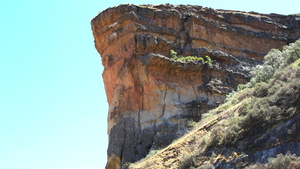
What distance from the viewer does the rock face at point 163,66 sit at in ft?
98.5

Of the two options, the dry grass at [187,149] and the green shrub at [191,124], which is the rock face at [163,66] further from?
the dry grass at [187,149]

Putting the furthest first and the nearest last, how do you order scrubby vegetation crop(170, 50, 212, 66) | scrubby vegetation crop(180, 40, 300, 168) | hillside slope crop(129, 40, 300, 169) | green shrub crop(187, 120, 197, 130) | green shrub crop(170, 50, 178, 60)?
green shrub crop(170, 50, 178, 60) → scrubby vegetation crop(170, 50, 212, 66) → green shrub crop(187, 120, 197, 130) → scrubby vegetation crop(180, 40, 300, 168) → hillside slope crop(129, 40, 300, 169)

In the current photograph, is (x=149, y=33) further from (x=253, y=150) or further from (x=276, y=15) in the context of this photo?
(x=253, y=150)

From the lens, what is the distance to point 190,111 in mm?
31078

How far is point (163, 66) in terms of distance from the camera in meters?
32.5

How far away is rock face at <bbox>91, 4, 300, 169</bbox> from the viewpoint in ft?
98.5

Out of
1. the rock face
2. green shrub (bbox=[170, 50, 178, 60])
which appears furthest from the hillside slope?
green shrub (bbox=[170, 50, 178, 60])

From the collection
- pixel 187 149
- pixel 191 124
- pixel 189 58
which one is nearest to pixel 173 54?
pixel 189 58

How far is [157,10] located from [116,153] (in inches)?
565

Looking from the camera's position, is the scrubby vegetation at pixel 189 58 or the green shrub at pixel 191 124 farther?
the scrubby vegetation at pixel 189 58

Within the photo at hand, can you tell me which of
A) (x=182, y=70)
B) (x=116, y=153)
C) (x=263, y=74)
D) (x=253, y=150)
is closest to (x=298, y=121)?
(x=253, y=150)

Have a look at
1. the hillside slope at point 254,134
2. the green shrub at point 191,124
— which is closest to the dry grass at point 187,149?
the hillside slope at point 254,134

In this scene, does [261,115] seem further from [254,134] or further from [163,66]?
[163,66]

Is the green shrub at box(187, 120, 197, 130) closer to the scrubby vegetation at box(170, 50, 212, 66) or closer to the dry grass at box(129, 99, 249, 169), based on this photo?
the scrubby vegetation at box(170, 50, 212, 66)
